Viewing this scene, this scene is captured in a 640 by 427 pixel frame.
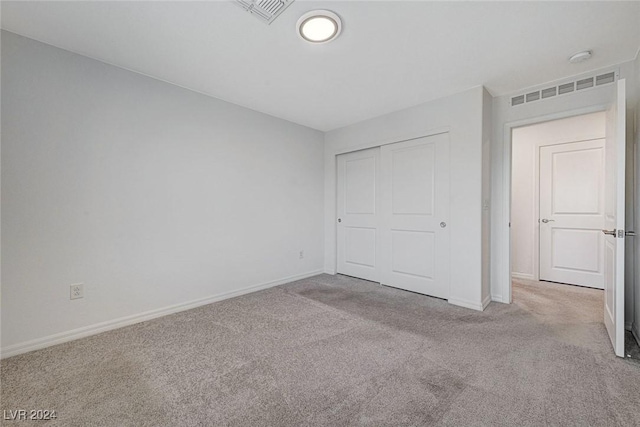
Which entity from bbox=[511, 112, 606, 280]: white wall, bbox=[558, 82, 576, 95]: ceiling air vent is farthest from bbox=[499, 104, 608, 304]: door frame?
bbox=[511, 112, 606, 280]: white wall

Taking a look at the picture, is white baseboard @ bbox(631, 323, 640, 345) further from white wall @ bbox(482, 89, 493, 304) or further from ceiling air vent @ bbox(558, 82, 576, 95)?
ceiling air vent @ bbox(558, 82, 576, 95)

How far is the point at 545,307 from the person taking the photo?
114 inches

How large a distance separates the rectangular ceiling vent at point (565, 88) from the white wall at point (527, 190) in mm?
1140

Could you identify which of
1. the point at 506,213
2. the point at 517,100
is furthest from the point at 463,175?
the point at 517,100

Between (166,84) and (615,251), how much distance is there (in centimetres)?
427

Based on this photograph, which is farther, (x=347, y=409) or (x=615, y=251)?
(x=615, y=251)

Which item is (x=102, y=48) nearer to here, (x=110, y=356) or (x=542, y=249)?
(x=110, y=356)

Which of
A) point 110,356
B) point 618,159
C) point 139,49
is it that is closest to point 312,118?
point 139,49

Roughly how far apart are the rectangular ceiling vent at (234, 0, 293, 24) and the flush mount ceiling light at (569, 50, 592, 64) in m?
2.48

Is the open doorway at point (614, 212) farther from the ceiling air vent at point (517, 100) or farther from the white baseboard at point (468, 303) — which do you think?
the white baseboard at point (468, 303)

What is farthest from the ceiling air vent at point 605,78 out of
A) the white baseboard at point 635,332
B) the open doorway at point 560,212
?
the white baseboard at point 635,332

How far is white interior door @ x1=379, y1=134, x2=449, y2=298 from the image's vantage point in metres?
3.19

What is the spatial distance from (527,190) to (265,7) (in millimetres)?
4409

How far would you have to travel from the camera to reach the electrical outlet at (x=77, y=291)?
2.23 meters
